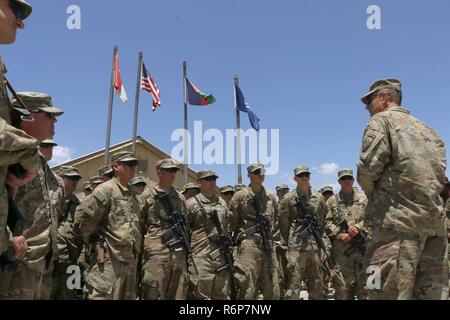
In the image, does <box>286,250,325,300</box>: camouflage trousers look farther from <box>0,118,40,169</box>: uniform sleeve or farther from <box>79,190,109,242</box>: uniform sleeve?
<box>0,118,40,169</box>: uniform sleeve

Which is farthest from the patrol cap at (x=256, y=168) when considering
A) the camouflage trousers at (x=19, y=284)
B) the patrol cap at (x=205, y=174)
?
the camouflage trousers at (x=19, y=284)

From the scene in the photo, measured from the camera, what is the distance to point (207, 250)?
738 centimetres

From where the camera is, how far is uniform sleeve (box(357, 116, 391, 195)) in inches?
157

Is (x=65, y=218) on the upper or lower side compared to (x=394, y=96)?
lower

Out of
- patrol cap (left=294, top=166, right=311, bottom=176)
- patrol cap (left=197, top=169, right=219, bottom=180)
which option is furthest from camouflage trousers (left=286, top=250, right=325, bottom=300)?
patrol cap (left=197, top=169, right=219, bottom=180)

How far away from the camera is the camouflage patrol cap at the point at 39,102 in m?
4.12

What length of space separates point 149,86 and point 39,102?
50.9 feet

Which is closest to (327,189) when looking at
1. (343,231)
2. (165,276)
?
(343,231)

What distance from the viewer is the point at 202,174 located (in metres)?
8.01

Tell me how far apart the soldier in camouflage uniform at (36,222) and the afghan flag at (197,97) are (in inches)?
623
